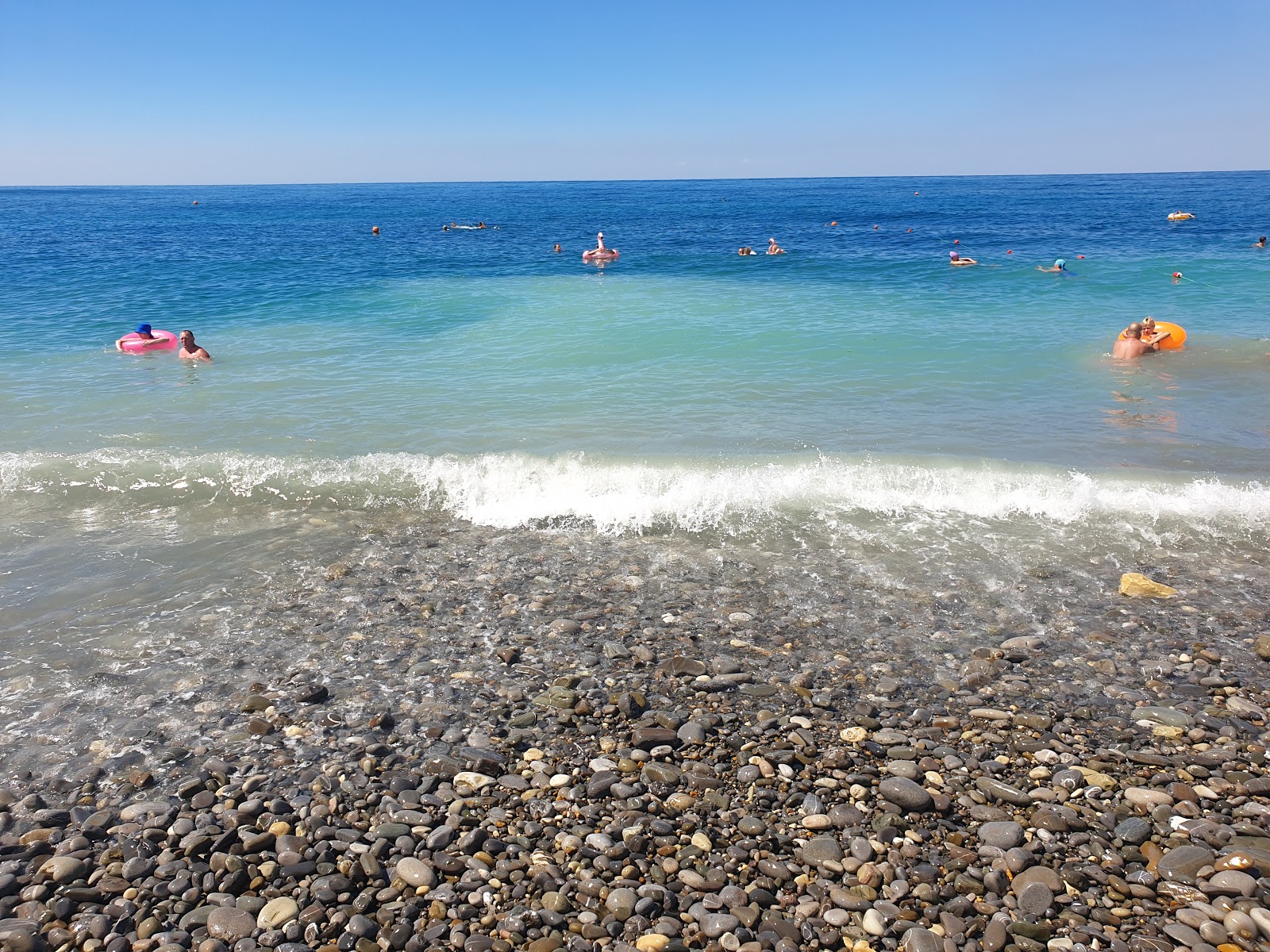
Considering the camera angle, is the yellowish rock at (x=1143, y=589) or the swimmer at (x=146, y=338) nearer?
the yellowish rock at (x=1143, y=589)

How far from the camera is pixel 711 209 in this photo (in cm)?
9056

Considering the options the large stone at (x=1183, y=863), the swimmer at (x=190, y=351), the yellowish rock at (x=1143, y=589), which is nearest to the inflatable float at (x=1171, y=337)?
the yellowish rock at (x=1143, y=589)

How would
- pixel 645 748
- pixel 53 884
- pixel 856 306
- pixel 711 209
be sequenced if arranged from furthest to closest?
pixel 711 209, pixel 856 306, pixel 645 748, pixel 53 884

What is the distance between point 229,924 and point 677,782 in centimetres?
269

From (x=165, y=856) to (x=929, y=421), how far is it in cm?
1255

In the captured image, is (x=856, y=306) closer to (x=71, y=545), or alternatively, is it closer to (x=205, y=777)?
(x=71, y=545)

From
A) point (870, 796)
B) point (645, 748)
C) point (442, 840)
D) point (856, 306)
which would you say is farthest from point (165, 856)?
point (856, 306)

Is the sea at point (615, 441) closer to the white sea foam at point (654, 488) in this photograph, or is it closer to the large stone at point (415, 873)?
the white sea foam at point (654, 488)

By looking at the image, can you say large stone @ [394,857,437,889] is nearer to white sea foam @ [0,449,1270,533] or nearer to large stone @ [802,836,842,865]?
large stone @ [802,836,842,865]

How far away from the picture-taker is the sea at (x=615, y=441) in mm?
8375

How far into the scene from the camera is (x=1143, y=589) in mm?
8023

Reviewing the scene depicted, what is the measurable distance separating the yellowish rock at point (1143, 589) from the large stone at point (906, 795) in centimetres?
420

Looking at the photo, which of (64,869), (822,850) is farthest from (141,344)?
(822,850)

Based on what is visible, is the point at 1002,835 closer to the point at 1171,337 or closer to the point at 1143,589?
the point at 1143,589
